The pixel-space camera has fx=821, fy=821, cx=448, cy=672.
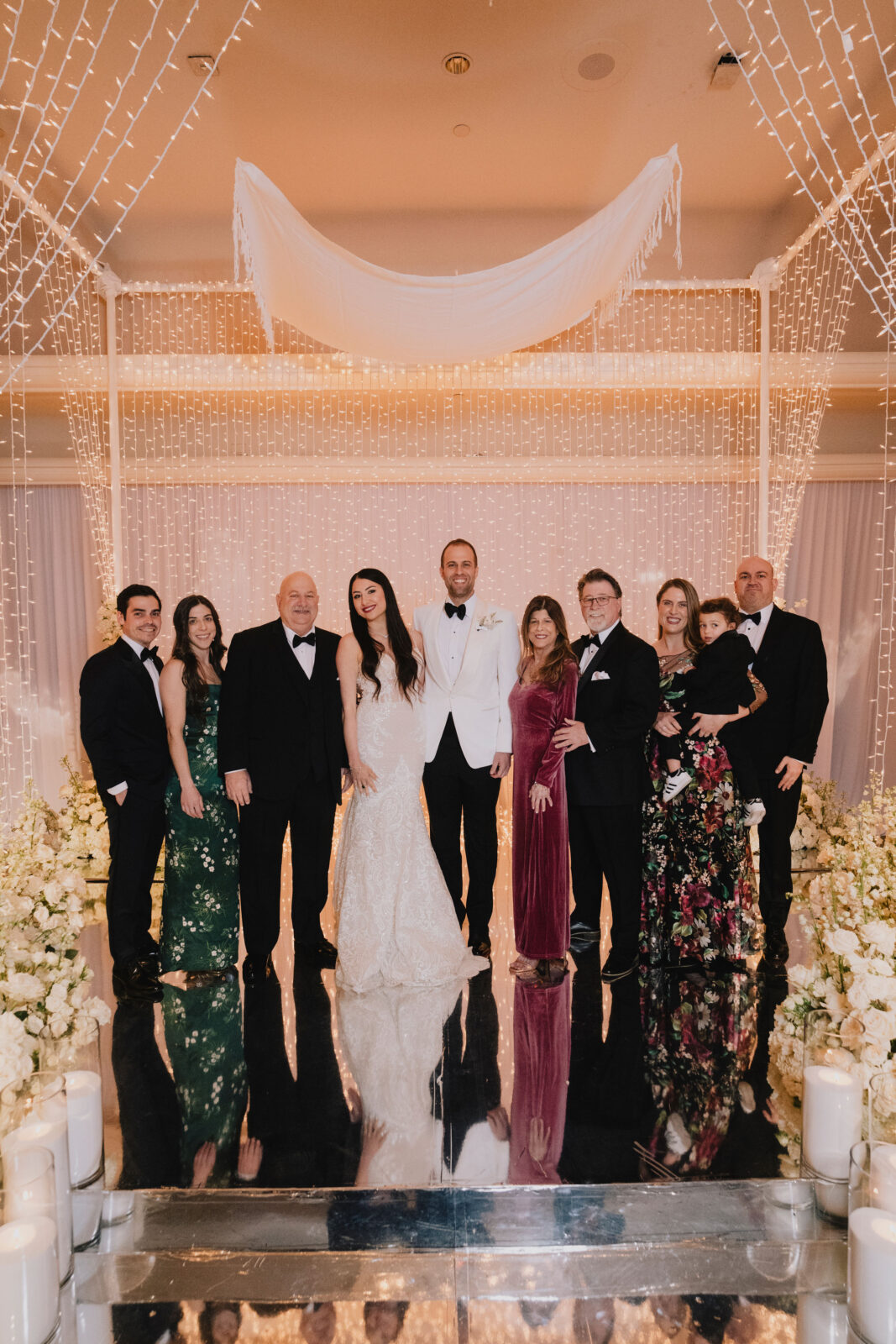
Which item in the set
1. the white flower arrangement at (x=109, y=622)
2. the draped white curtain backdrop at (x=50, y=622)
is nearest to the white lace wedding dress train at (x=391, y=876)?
the white flower arrangement at (x=109, y=622)

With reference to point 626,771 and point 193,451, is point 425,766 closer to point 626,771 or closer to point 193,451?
point 626,771

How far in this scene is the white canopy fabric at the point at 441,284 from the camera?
3158mm

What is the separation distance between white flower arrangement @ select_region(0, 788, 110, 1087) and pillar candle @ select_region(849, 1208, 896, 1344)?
178cm

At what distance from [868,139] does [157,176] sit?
4.19 m

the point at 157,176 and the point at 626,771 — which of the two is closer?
the point at 626,771

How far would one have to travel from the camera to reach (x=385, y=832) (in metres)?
3.25

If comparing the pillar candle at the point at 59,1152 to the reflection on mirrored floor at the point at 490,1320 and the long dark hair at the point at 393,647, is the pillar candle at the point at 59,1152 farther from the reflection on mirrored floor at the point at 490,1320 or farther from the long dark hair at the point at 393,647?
the long dark hair at the point at 393,647

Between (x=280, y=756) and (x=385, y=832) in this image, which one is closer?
(x=385, y=832)

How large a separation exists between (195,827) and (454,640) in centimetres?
Result: 135

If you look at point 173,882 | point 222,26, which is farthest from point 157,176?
point 173,882

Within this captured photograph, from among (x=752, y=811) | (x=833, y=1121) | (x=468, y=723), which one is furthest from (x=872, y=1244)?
(x=468, y=723)

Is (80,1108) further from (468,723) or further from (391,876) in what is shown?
(468,723)

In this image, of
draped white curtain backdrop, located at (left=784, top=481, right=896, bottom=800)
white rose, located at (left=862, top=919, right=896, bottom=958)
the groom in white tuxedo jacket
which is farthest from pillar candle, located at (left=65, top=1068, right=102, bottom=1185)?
draped white curtain backdrop, located at (left=784, top=481, right=896, bottom=800)

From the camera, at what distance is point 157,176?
5113 millimetres
